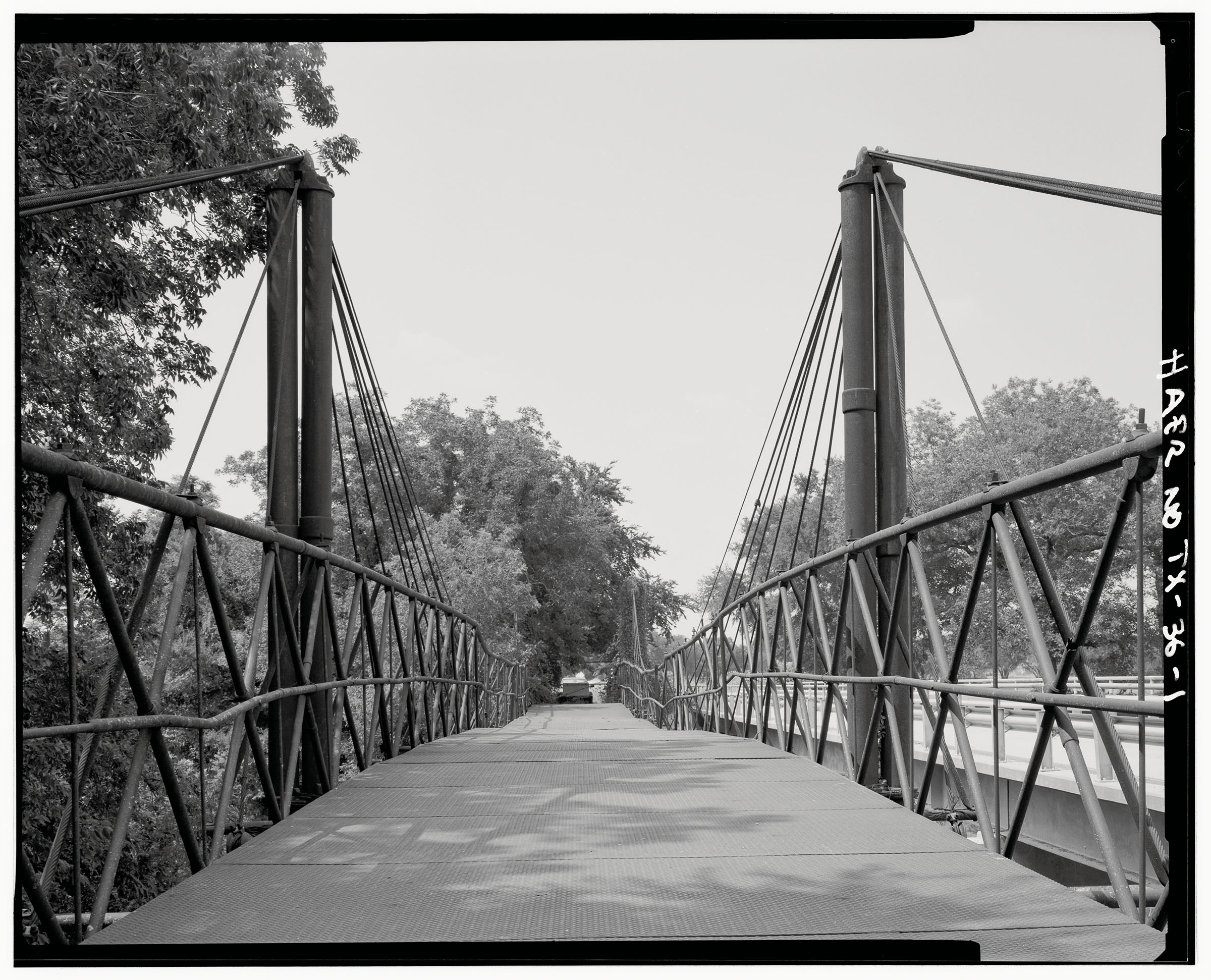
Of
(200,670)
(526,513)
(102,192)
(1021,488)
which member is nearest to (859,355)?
(1021,488)

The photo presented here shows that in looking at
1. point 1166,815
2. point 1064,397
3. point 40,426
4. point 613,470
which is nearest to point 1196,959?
point 1166,815

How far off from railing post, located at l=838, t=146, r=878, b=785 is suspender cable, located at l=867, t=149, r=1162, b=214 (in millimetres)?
1156

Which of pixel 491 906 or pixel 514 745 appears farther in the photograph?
pixel 514 745

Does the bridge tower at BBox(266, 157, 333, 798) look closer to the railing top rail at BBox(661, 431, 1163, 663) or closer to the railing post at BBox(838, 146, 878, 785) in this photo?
the railing top rail at BBox(661, 431, 1163, 663)

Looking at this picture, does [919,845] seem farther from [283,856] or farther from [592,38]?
[592,38]

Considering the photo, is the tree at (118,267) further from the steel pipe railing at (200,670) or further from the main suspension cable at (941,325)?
the main suspension cable at (941,325)

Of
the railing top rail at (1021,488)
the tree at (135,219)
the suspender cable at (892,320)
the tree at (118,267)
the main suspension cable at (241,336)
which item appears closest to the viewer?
the railing top rail at (1021,488)

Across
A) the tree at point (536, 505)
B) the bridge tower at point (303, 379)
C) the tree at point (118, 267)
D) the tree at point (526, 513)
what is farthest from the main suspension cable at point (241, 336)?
the tree at point (536, 505)

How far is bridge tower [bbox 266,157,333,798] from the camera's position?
5.91 meters

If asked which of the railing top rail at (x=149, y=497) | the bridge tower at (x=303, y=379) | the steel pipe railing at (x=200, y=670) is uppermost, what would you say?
the bridge tower at (x=303, y=379)

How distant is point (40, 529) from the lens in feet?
7.80

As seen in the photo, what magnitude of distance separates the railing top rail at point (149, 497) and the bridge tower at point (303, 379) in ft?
2.13

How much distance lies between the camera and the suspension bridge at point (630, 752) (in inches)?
105

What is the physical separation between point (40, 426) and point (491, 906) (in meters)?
5.81
